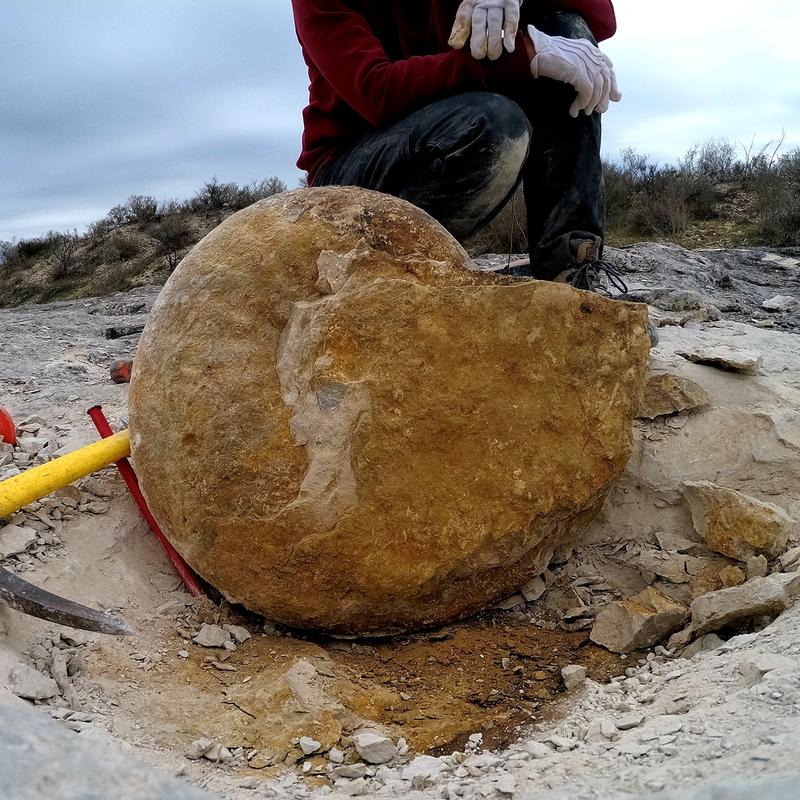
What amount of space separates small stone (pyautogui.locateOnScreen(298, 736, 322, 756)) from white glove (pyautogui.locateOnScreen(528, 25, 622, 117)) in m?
2.28

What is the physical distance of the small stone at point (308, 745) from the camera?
164 centimetres

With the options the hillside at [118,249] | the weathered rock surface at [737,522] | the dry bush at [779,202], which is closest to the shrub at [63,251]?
the hillside at [118,249]

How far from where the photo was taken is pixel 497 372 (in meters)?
2.08

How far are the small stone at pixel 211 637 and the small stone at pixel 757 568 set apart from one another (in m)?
1.43

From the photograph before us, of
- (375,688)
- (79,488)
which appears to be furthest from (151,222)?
(375,688)

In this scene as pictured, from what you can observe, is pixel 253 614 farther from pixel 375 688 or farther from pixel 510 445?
pixel 510 445

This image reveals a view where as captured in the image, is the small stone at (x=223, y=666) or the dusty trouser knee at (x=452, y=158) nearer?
the small stone at (x=223, y=666)

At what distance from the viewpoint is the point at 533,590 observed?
2.33m

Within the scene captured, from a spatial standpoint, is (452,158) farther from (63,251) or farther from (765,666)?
(63,251)

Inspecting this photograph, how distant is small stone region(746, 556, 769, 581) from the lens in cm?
216

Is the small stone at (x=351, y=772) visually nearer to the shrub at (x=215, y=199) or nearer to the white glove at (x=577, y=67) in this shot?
the white glove at (x=577, y=67)

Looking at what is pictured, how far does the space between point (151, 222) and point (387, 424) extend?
1294cm

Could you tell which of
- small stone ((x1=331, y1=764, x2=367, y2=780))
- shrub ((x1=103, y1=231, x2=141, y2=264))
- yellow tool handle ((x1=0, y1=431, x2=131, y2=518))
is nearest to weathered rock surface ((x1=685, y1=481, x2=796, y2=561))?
small stone ((x1=331, y1=764, x2=367, y2=780))

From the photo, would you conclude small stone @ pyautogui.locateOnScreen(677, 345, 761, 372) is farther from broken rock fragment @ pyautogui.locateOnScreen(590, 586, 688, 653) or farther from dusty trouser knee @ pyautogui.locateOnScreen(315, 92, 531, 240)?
broken rock fragment @ pyautogui.locateOnScreen(590, 586, 688, 653)
